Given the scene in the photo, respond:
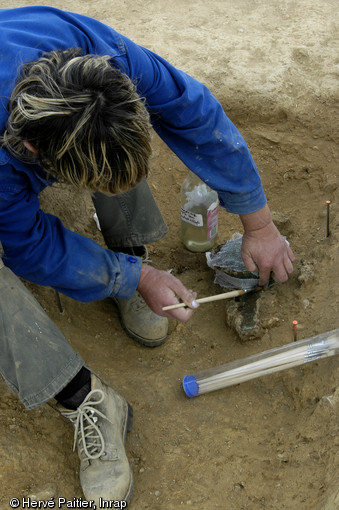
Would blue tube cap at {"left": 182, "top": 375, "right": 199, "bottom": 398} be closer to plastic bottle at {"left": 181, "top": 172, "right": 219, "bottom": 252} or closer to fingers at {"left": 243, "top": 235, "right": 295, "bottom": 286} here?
fingers at {"left": 243, "top": 235, "right": 295, "bottom": 286}

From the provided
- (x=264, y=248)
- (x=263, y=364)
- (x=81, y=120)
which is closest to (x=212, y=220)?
(x=264, y=248)

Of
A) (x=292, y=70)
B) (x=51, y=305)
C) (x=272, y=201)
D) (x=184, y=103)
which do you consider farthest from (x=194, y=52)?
(x=51, y=305)

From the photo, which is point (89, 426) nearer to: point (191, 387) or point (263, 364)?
point (191, 387)

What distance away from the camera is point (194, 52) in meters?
3.18

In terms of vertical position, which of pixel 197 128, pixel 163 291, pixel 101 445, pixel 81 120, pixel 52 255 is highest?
pixel 81 120

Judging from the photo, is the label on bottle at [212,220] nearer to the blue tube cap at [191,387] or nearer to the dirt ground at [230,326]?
the dirt ground at [230,326]

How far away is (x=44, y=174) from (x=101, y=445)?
0.88m

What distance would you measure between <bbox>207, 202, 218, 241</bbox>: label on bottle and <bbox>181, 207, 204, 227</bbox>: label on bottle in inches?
1.8

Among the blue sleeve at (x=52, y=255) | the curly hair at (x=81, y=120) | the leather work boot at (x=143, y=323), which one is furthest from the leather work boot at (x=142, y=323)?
the curly hair at (x=81, y=120)

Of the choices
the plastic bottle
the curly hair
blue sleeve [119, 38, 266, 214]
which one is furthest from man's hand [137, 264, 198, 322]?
the plastic bottle

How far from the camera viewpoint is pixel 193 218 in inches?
97.7

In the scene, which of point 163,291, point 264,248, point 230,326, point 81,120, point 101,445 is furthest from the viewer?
point 230,326

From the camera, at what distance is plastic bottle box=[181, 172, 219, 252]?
2.45m

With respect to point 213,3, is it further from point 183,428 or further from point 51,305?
point 183,428
